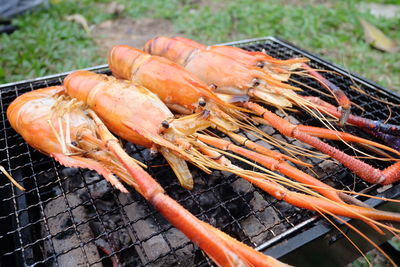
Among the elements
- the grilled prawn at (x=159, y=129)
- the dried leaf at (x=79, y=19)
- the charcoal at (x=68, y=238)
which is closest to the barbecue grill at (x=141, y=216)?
the charcoal at (x=68, y=238)

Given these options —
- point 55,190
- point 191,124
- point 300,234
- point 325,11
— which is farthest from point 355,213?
point 325,11

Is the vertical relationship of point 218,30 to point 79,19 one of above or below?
above

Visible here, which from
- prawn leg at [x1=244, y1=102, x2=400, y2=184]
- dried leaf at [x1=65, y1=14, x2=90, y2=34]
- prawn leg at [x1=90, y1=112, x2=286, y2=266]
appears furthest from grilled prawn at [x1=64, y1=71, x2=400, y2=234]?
dried leaf at [x1=65, y1=14, x2=90, y2=34]

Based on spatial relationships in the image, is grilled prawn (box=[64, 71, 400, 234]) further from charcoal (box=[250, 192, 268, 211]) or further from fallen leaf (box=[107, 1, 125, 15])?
fallen leaf (box=[107, 1, 125, 15])

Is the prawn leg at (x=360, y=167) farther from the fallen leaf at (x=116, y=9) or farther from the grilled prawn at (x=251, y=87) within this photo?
the fallen leaf at (x=116, y=9)

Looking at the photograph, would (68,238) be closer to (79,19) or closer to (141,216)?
(141,216)

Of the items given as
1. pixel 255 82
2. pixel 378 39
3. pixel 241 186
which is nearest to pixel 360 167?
pixel 241 186

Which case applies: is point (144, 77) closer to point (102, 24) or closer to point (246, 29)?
point (246, 29)
